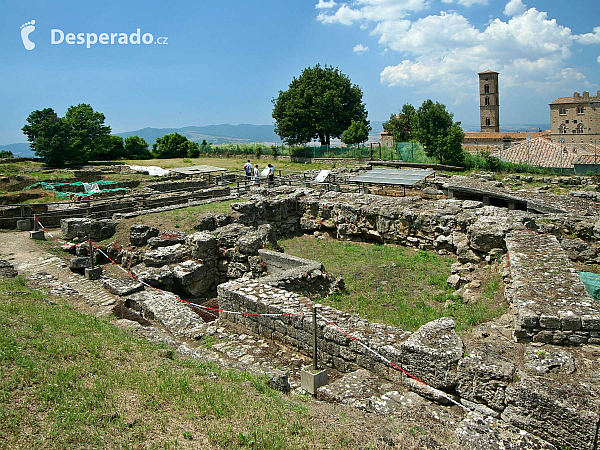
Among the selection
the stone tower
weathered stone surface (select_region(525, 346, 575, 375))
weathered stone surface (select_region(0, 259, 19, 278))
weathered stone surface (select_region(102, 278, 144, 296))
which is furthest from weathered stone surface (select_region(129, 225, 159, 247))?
the stone tower

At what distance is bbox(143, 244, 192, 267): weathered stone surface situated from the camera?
12789mm

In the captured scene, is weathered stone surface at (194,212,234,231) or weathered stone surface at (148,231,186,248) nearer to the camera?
weathered stone surface at (148,231,186,248)

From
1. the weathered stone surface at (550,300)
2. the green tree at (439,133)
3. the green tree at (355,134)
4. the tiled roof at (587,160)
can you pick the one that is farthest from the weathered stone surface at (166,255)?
the green tree at (355,134)

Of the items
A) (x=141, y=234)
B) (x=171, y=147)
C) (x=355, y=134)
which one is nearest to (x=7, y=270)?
(x=141, y=234)

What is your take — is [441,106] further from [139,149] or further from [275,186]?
[139,149]

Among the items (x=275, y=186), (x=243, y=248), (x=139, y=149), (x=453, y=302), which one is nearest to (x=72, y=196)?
(x=275, y=186)

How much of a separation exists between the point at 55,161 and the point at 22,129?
5557 millimetres

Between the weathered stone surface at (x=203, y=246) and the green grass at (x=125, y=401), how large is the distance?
22.9ft

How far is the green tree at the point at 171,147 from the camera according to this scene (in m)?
49.3

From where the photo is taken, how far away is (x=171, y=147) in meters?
49.3

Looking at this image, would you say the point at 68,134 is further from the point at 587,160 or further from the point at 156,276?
the point at 587,160

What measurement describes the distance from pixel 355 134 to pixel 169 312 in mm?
35476

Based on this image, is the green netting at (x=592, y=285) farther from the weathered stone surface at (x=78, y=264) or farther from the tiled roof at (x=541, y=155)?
the tiled roof at (x=541, y=155)

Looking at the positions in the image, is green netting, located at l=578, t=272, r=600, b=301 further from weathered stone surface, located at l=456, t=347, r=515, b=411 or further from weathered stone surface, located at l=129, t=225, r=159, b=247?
weathered stone surface, located at l=129, t=225, r=159, b=247
